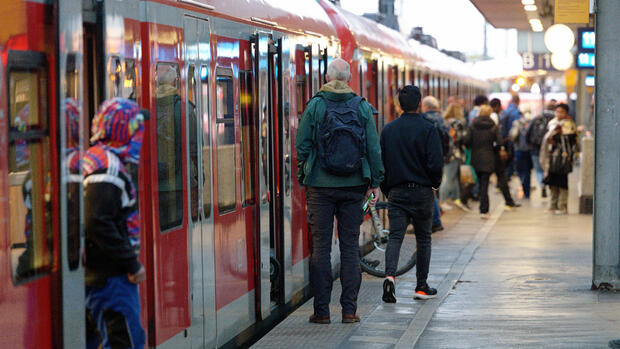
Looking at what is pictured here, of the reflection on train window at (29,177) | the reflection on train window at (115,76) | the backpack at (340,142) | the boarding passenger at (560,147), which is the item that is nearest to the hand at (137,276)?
the reflection on train window at (29,177)

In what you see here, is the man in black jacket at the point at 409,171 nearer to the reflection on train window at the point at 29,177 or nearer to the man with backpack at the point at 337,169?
the man with backpack at the point at 337,169

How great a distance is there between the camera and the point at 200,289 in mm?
6328

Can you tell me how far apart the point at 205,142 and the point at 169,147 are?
663 mm

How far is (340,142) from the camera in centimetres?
753

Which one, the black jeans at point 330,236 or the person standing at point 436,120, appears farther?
the person standing at point 436,120

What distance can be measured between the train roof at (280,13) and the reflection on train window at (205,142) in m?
0.44

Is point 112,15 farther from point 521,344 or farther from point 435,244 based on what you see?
point 435,244

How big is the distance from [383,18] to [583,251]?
588 cm

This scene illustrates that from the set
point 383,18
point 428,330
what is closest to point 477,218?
point 383,18

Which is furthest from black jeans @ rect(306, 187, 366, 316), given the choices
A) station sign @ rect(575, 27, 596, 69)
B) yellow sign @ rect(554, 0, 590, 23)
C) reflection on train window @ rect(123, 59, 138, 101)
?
station sign @ rect(575, 27, 596, 69)

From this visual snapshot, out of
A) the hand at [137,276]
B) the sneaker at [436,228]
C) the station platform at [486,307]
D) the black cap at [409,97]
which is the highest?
the black cap at [409,97]

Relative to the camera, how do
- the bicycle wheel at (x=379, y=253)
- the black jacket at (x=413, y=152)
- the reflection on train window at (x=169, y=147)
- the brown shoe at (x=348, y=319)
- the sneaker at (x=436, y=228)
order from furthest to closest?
the sneaker at (x=436, y=228) < the bicycle wheel at (x=379, y=253) < the black jacket at (x=413, y=152) < the brown shoe at (x=348, y=319) < the reflection on train window at (x=169, y=147)

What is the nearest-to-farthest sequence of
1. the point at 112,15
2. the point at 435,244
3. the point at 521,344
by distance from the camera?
the point at 112,15 < the point at 521,344 < the point at 435,244

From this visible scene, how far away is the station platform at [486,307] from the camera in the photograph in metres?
7.41
